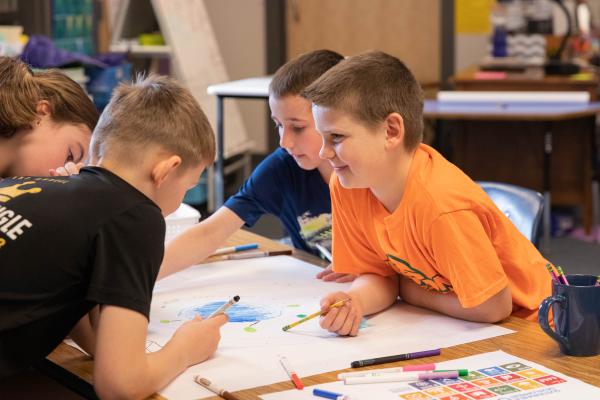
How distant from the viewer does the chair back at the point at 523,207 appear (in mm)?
1950

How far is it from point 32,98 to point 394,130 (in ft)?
2.11

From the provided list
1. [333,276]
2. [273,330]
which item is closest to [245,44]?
[333,276]

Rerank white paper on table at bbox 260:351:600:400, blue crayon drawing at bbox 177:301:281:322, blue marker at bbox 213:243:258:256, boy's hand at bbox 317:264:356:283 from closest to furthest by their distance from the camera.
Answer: white paper on table at bbox 260:351:600:400 → blue crayon drawing at bbox 177:301:281:322 → boy's hand at bbox 317:264:356:283 → blue marker at bbox 213:243:258:256

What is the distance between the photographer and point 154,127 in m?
1.32

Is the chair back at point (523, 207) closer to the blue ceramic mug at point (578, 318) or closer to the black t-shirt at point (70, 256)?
the blue ceramic mug at point (578, 318)

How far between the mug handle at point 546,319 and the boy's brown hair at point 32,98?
87 cm

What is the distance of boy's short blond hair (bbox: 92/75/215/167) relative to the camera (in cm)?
132

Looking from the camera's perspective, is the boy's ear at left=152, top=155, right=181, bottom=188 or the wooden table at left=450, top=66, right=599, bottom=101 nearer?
the boy's ear at left=152, top=155, right=181, bottom=188

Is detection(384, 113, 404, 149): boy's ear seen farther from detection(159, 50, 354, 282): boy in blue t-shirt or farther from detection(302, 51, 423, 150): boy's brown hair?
detection(159, 50, 354, 282): boy in blue t-shirt

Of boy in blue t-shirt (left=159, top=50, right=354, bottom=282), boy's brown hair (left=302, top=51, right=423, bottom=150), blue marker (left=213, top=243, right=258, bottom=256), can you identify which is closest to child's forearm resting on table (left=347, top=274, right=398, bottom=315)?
boy in blue t-shirt (left=159, top=50, right=354, bottom=282)

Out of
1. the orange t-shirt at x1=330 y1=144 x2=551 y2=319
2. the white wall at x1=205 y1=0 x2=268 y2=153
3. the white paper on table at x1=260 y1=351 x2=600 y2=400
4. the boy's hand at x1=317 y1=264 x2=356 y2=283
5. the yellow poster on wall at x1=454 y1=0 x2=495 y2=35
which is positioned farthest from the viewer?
the white wall at x1=205 y1=0 x2=268 y2=153

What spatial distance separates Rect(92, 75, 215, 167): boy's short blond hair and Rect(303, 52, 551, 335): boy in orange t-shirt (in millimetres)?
238

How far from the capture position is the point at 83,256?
1.23 meters

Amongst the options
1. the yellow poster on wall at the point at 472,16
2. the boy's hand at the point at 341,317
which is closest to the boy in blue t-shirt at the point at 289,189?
the boy's hand at the point at 341,317
